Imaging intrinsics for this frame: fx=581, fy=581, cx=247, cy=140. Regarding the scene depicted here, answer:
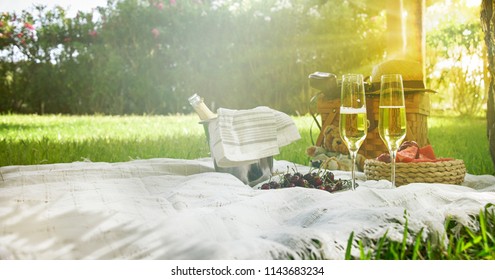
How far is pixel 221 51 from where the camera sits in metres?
4.73

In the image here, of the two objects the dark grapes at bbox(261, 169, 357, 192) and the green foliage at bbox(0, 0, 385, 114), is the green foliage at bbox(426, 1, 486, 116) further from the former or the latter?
the dark grapes at bbox(261, 169, 357, 192)

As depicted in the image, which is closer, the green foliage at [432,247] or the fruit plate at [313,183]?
the green foliage at [432,247]

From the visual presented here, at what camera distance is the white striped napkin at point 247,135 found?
1.89 meters

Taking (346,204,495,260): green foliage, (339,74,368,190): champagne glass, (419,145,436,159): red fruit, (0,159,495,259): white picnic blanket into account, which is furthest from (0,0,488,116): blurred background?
(346,204,495,260): green foliage

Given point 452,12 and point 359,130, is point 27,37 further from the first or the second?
point 452,12

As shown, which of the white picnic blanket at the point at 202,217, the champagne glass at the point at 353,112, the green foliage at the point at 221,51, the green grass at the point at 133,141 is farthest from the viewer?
the green foliage at the point at 221,51

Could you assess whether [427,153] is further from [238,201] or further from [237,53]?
[237,53]

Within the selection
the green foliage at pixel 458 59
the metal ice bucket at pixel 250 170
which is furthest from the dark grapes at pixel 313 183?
the green foliage at pixel 458 59

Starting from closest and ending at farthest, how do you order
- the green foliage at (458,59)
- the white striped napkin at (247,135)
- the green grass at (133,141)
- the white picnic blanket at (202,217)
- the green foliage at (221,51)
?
the white picnic blanket at (202,217) < the white striped napkin at (247,135) < the green grass at (133,141) < the green foliage at (458,59) < the green foliage at (221,51)

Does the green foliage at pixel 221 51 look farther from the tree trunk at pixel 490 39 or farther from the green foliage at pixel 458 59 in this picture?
the tree trunk at pixel 490 39

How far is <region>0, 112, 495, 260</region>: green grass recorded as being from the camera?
95.9 inches

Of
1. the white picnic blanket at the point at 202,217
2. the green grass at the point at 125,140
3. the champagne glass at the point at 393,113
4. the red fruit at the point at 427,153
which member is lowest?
the green grass at the point at 125,140

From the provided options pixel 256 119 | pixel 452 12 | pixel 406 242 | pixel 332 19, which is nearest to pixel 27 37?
pixel 256 119

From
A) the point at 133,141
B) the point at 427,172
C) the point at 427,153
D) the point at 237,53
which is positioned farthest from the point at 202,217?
the point at 237,53
